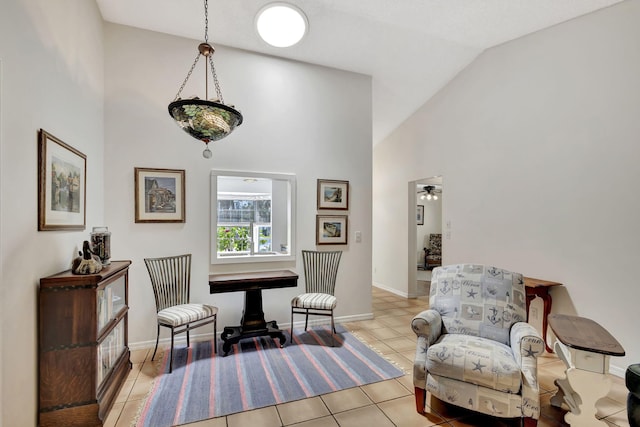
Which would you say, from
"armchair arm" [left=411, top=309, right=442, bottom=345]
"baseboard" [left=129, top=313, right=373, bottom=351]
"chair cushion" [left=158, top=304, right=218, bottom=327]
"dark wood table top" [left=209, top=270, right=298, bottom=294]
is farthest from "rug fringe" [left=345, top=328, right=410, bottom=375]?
"chair cushion" [left=158, top=304, right=218, bottom=327]

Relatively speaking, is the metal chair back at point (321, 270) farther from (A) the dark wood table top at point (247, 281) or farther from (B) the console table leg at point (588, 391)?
(B) the console table leg at point (588, 391)

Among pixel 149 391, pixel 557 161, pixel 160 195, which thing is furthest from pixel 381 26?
pixel 149 391

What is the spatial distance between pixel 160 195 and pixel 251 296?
58.7 inches

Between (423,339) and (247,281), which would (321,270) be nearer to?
(247,281)

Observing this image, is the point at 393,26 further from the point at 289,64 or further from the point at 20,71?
the point at 20,71

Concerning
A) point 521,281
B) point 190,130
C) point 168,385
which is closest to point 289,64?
point 190,130

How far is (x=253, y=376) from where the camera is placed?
256 cm

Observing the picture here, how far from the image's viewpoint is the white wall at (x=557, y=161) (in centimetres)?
259

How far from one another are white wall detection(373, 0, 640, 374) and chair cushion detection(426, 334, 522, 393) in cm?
151

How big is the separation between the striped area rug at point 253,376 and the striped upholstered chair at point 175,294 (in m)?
0.26

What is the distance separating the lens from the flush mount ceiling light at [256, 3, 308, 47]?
3.07 m

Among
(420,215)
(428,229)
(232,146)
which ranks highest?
(232,146)

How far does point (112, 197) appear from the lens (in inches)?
121

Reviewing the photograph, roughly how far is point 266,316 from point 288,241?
0.96 m
